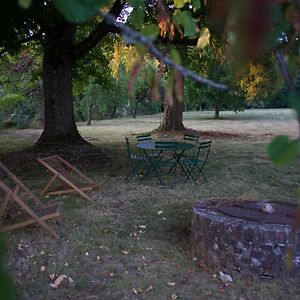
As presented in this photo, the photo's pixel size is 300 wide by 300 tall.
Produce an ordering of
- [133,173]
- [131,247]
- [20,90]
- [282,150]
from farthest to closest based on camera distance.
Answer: [20,90] < [133,173] < [131,247] < [282,150]

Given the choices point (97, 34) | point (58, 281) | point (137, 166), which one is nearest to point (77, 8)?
point (58, 281)

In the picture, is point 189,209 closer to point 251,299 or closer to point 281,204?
point 281,204

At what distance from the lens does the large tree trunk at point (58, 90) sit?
11.9 meters

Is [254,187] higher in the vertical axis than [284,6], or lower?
lower

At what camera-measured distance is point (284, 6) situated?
2.42 feet

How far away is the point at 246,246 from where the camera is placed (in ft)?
16.2

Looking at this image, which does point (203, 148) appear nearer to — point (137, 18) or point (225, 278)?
point (225, 278)

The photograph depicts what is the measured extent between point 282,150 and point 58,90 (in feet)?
38.6

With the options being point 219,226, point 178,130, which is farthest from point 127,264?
point 178,130

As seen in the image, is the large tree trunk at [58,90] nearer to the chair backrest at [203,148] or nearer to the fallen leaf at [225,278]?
the chair backrest at [203,148]

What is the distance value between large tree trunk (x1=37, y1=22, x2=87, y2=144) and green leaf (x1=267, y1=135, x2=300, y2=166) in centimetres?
1144

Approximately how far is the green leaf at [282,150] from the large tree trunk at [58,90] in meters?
11.4

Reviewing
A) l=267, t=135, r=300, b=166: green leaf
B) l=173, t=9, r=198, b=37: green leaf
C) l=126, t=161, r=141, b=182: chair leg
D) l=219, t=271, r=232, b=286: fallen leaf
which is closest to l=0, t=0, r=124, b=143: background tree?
l=126, t=161, r=141, b=182: chair leg

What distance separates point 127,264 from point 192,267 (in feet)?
2.35
